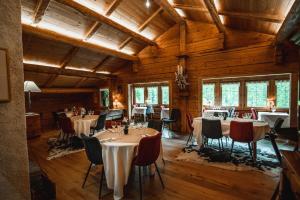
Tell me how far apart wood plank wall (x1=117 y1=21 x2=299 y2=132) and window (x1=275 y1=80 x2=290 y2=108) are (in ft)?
6.37

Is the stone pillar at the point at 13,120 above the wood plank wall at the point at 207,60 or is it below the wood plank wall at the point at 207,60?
below

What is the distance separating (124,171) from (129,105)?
602 cm

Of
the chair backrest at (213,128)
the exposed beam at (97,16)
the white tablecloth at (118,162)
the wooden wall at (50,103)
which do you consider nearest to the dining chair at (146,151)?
the white tablecloth at (118,162)

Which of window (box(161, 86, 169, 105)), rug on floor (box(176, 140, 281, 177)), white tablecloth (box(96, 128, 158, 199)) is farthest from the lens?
window (box(161, 86, 169, 105))

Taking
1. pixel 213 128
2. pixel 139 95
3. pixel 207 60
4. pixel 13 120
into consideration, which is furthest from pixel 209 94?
pixel 13 120

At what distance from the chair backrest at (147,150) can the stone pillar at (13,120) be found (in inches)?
52.1

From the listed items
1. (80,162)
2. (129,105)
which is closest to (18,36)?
(80,162)

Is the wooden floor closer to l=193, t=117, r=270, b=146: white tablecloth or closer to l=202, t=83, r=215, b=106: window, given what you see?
l=193, t=117, r=270, b=146: white tablecloth

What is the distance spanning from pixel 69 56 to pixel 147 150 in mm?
5096

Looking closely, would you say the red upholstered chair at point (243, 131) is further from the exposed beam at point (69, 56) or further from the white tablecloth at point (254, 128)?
the exposed beam at point (69, 56)

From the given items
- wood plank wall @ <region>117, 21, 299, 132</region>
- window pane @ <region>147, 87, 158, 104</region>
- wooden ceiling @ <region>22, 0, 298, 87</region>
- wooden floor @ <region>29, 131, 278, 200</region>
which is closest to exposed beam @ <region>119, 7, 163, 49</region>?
wooden ceiling @ <region>22, 0, 298, 87</region>

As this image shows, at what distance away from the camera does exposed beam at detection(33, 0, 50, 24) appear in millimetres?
3897

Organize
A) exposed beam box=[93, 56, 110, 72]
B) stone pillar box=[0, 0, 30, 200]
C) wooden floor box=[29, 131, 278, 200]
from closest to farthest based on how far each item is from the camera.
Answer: stone pillar box=[0, 0, 30, 200], wooden floor box=[29, 131, 278, 200], exposed beam box=[93, 56, 110, 72]

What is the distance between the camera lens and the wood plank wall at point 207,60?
502 centimetres
